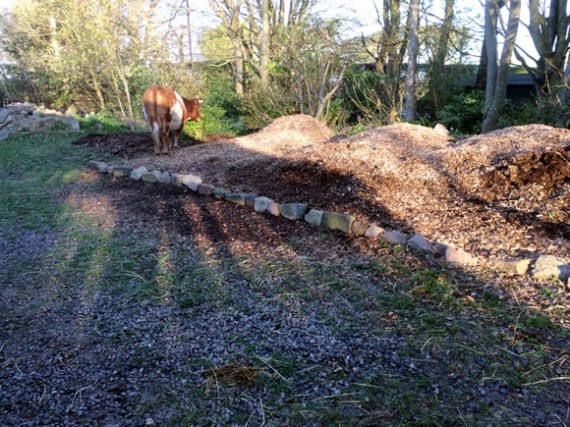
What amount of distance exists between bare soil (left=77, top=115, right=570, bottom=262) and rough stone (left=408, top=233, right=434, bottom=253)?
163mm

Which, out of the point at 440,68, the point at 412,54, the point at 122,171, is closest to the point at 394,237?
the point at 122,171

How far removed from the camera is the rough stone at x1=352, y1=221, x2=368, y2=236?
12.1 feet

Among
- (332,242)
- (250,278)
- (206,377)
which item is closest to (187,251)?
(250,278)

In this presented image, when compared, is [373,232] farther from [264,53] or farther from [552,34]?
[264,53]

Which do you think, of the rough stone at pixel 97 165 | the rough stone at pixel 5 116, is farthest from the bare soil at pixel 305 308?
the rough stone at pixel 5 116

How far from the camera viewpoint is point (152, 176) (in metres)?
6.35

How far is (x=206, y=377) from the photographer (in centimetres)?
210

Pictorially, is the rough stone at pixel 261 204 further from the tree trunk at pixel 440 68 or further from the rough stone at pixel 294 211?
the tree trunk at pixel 440 68

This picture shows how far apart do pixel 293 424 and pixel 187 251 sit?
2123 mm

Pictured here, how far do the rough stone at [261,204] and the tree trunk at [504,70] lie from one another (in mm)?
6386

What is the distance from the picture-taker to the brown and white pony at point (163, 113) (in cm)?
772

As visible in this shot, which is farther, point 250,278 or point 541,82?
point 541,82

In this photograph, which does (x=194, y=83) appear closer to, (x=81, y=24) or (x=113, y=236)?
(x=81, y=24)

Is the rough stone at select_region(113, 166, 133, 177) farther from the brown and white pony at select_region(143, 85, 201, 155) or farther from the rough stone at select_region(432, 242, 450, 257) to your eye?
the rough stone at select_region(432, 242, 450, 257)
